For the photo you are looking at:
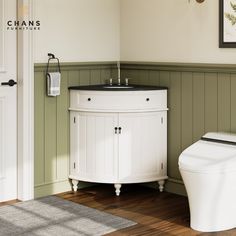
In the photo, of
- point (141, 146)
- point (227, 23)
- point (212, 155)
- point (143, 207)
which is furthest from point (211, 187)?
point (227, 23)

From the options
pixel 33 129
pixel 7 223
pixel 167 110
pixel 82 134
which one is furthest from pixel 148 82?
pixel 7 223

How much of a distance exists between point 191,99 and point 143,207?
0.92m

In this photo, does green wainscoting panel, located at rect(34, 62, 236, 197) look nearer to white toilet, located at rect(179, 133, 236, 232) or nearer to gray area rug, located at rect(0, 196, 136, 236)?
gray area rug, located at rect(0, 196, 136, 236)

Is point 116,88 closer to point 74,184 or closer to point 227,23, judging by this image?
point 74,184

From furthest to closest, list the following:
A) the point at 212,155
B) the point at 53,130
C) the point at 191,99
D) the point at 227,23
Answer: the point at 53,130
the point at 191,99
the point at 227,23
the point at 212,155

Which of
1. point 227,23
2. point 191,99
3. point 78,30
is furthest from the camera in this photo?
point 78,30

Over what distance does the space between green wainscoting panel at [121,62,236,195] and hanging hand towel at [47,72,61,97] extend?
2.52ft

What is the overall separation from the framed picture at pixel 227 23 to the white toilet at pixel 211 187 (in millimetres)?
824

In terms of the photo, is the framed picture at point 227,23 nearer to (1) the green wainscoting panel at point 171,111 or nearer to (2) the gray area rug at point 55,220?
(1) the green wainscoting panel at point 171,111

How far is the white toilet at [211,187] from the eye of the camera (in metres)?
3.28

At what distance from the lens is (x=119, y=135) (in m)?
4.14

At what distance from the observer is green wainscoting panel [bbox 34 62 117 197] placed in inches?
164

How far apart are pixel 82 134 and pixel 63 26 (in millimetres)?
882

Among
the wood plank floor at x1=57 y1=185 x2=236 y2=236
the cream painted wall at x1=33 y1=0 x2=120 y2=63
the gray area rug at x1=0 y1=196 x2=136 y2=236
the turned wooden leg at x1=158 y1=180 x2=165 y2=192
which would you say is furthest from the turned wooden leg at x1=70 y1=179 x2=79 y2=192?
the cream painted wall at x1=33 y1=0 x2=120 y2=63
